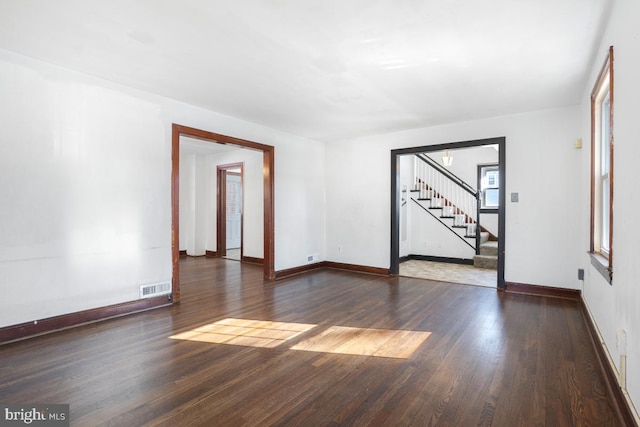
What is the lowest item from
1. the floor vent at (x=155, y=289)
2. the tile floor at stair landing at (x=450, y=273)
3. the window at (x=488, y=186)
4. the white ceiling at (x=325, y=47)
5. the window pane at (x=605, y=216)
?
the tile floor at stair landing at (x=450, y=273)

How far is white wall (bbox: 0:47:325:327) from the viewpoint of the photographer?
9.81 feet

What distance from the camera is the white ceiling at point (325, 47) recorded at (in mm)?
2273

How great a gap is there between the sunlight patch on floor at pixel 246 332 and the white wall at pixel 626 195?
237 cm

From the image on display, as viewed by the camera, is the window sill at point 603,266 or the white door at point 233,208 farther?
the white door at point 233,208

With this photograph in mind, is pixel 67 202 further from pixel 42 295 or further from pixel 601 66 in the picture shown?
Result: pixel 601 66

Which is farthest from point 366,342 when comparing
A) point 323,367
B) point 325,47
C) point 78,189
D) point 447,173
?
point 447,173

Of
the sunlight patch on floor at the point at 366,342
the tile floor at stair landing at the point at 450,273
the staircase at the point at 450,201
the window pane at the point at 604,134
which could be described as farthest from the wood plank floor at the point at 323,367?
the staircase at the point at 450,201

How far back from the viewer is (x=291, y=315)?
3.70 metres

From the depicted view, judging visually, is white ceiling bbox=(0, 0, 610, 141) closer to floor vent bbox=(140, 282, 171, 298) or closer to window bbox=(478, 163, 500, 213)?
floor vent bbox=(140, 282, 171, 298)

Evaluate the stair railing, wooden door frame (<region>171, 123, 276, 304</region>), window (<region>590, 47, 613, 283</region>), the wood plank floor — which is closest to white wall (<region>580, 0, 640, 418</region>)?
the wood plank floor

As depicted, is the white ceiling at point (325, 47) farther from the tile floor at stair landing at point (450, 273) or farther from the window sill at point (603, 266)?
the tile floor at stair landing at point (450, 273)

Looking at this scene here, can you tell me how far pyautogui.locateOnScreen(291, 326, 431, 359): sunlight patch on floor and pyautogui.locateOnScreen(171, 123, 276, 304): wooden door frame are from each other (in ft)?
7.11

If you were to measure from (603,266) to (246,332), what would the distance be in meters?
3.07

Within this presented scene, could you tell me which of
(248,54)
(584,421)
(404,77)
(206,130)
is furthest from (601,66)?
(206,130)
